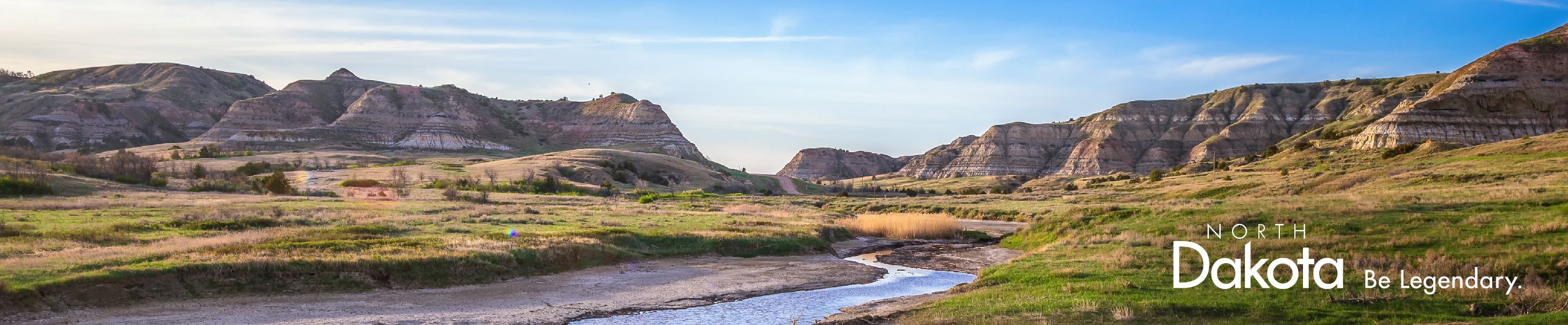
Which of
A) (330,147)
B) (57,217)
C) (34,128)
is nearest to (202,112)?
(34,128)

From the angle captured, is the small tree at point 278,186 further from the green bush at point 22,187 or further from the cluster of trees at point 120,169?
the green bush at point 22,187

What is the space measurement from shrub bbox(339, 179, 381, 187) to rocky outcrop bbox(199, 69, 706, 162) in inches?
2837

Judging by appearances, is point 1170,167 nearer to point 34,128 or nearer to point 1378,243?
point 1378,243

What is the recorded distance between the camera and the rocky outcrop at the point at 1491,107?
86.6m

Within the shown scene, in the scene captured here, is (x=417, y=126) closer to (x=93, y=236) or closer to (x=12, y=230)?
(x=12, y=230)

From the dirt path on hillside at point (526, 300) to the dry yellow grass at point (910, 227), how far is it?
14496 mm

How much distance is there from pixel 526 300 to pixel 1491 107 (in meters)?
110

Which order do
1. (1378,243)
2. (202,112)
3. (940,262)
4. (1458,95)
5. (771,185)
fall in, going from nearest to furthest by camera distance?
1. (1378,243)
2. (940,262)
3. (1458,95)
4. (771,185)
5. (202,112)

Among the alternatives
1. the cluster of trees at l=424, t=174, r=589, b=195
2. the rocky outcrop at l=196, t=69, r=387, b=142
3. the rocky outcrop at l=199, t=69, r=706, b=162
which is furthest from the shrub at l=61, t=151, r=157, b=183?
the rocky outcrop at l=196, t=69, r=387, b=142

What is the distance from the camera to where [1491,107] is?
8969 centimetres

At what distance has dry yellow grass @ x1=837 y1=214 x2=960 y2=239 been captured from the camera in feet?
137

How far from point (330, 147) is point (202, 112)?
59833mm

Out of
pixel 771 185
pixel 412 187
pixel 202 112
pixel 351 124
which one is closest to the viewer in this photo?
pixel 412 187

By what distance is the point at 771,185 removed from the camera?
146m
